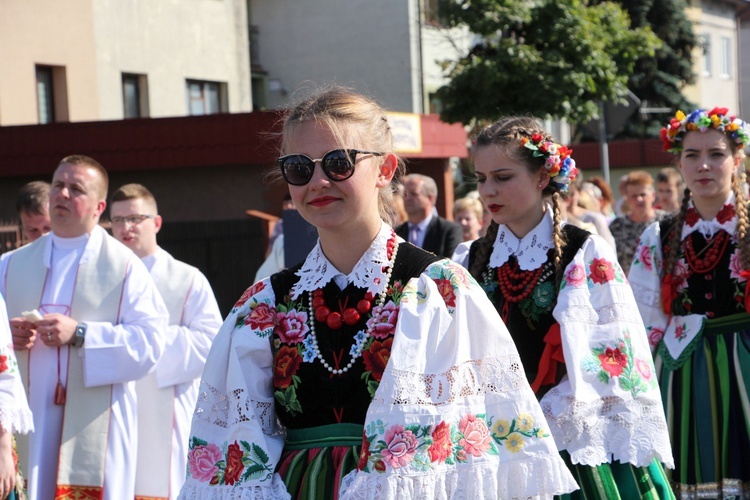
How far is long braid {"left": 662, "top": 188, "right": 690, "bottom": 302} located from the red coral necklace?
284 cm

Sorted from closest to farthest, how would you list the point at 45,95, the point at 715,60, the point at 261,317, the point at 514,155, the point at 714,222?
the point at 261,317, the point at 514,155, the point at 714,222, the point at 45,95, the point at 715,60

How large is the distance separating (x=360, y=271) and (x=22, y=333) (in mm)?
2795

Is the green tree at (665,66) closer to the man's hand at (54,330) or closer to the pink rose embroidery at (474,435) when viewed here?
the man's hand at (54,330)

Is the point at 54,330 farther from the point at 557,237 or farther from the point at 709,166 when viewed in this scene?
the point at 709,166

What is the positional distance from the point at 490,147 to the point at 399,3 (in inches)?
942

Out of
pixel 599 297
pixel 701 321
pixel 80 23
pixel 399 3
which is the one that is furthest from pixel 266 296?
pixel 399 3

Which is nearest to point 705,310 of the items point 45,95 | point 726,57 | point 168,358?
point 168,358

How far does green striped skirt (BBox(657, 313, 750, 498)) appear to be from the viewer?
5238 millimetres

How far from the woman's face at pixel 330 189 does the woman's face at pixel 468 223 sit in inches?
244

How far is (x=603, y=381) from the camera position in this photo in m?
3.97

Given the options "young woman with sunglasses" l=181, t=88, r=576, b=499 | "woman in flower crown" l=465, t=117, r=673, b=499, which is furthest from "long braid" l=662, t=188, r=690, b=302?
"young woman with sunglasses" l=181, t=88, r=576, b=499

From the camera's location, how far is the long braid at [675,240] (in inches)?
214

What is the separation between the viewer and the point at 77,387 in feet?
17.7

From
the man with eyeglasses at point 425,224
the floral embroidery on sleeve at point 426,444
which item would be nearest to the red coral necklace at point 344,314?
the floral embroidery on sleeve at point 426,444
